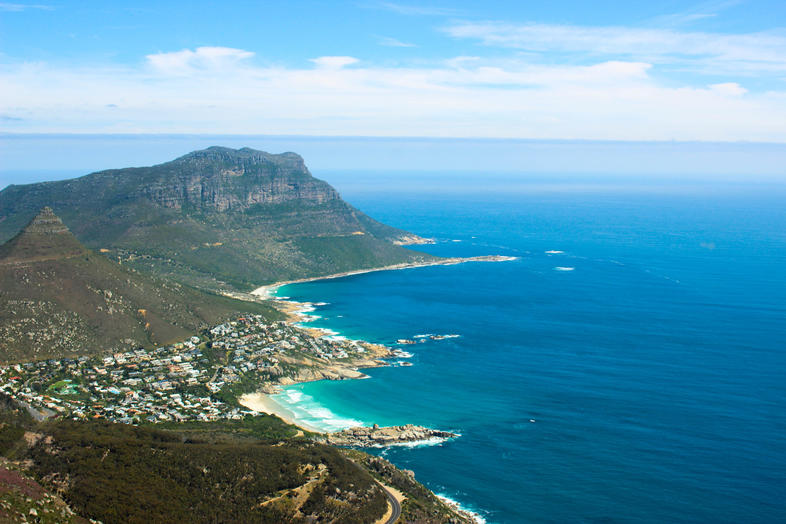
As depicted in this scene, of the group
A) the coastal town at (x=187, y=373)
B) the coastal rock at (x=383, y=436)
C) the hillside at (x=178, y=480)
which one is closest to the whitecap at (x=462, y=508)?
the hillside at (x=178, y=480)

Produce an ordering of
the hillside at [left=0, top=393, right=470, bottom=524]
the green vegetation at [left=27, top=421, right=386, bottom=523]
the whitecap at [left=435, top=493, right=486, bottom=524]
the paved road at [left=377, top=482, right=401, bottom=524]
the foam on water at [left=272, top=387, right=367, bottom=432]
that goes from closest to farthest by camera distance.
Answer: the hillside at [left=0, top=393, right=470, bottom=524], the green vegetation at [left=27, top=421, right=386, bottom=523], the paved road at [left=377, top=482, right=401, bottom=524], the whitecap at [left=435, top=493, right=486, bottom=524], the foam on water at [left=272, top=387, right=367, bottom=432]

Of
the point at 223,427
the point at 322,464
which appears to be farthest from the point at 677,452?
the point at 223,427

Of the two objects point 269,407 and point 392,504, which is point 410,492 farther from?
point 269,407

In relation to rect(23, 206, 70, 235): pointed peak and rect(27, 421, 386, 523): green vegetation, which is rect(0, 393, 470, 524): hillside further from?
rect(23, 206, 70, 235): pointed peak

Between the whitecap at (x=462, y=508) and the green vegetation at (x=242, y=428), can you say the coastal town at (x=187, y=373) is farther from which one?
the whitecap at (x=462, y=508)

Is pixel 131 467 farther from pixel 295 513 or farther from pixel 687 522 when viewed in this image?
pixel 687 522

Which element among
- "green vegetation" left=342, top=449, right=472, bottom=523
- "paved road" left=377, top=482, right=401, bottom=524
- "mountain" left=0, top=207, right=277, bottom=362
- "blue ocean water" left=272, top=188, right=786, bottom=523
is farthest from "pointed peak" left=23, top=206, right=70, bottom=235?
"paved road" left=377, top=482, right=401, bottom=524
